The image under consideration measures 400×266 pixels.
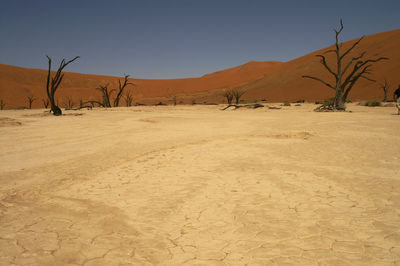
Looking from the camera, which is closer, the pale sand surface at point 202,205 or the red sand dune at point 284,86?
the pale sand surface at point 202,205

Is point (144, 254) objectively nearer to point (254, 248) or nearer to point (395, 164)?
point (254, 248)

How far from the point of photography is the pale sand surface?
196cm

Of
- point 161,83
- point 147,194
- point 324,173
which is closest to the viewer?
point 147,194

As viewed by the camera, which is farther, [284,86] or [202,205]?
[284,86]

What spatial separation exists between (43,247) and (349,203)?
9.14ft

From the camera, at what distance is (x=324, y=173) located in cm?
377

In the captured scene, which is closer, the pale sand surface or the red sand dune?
the pale sand surface

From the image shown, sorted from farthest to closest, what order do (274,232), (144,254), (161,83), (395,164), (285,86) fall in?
(161,83)
(285,86)
(395,164)
(274,232)
(144,254)

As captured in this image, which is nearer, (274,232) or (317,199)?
(274,232)

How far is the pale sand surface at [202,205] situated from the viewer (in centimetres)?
196

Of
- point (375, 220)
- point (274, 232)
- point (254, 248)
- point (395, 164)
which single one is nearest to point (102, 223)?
point (254, 248)

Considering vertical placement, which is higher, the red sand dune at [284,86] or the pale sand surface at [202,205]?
the red sand dune at [284,86]

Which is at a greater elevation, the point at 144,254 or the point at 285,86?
the point at 285,86

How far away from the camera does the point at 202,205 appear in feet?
9.14
